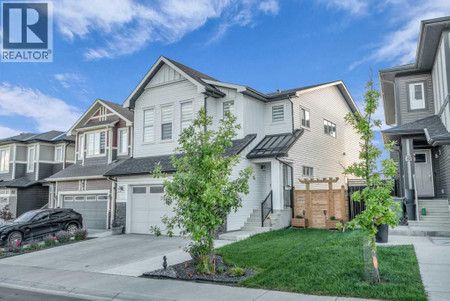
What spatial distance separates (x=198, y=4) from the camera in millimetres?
16406

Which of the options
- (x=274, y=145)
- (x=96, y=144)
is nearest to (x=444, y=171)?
(x=274, y=145)

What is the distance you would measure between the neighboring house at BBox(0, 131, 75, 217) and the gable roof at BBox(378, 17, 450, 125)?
73.3ft

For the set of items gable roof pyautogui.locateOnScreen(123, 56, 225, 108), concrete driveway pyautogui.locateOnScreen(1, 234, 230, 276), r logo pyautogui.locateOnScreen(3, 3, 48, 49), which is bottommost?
concrete driveway pyautogui.locateOnScreen(1, 234, 230, 276)

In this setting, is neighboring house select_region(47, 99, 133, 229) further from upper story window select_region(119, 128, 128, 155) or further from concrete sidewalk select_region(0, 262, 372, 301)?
concrete sidewalk select_region(0, 262, 372, 301)

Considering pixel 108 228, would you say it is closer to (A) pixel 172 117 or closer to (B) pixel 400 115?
(A) pixel 172 117

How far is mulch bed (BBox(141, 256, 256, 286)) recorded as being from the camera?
813 cm

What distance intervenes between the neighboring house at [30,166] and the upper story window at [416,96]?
2319 centimetres

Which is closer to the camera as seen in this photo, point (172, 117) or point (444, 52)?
point (444, 52)

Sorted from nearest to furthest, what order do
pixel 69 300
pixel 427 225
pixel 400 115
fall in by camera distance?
pixel 69 300
pixel 427 225
pixel 400 115

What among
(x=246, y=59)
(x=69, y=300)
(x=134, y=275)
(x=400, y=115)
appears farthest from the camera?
(x=246, y=59)

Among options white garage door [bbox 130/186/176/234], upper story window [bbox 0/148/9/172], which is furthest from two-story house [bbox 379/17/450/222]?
upper story window [bbox 0/148/9/172]

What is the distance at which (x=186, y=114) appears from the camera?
17.7 meters

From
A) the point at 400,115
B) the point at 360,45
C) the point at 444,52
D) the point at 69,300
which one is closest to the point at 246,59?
the point at 360,45

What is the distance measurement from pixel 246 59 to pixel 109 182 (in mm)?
11811
